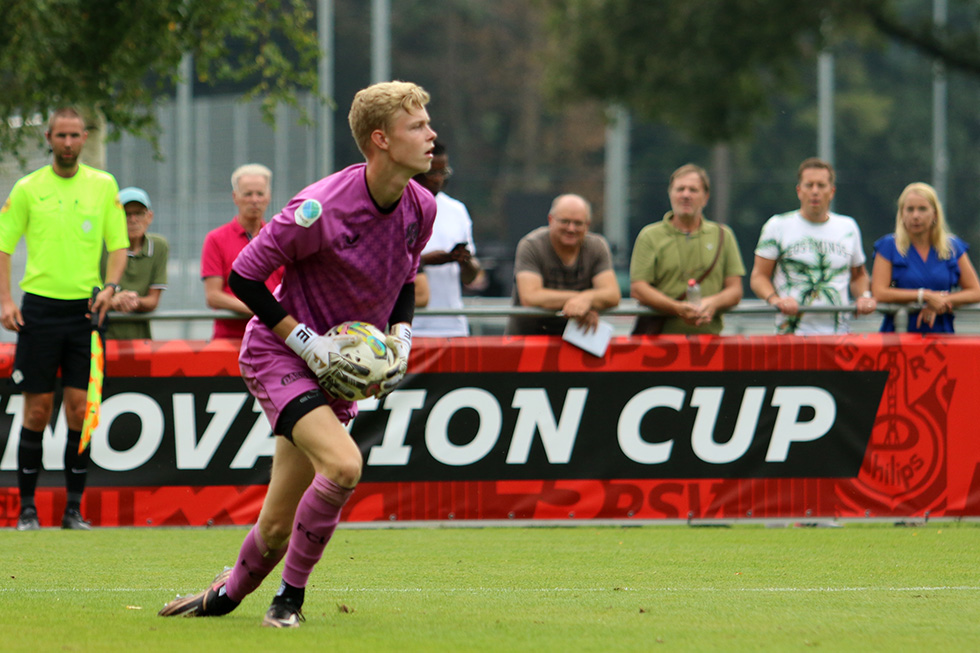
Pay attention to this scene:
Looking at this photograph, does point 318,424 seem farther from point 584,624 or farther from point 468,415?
point 468,415

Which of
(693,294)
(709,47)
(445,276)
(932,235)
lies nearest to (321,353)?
(693,294)

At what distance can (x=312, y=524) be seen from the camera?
5207 millimetres

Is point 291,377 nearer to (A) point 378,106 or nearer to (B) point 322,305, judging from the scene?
(B) point 322,305

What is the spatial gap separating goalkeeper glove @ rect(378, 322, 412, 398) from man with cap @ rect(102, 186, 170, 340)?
4.08 meters

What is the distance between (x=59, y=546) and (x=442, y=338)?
2.62m

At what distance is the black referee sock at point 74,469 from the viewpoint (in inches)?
347

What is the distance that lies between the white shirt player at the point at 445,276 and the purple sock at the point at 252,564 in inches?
165

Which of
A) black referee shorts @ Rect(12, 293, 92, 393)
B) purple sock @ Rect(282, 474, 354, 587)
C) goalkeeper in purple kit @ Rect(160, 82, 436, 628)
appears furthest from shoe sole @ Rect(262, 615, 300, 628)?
black referee shorts @ Rect(12, 293, 92, 393)

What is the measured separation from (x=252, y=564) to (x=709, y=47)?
1019 inches

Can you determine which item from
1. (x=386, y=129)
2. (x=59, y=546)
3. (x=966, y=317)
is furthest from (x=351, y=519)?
(x=966, y=317)

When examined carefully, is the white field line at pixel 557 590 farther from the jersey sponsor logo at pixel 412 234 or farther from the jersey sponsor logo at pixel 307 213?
the jersey sponsor logo at pixel 307 213

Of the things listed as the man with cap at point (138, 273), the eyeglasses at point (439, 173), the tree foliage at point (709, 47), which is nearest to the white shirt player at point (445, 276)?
the eyeglasses at point (439, 173)

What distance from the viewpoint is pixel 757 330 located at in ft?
44.8

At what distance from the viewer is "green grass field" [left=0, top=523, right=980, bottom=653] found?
5145 mm
